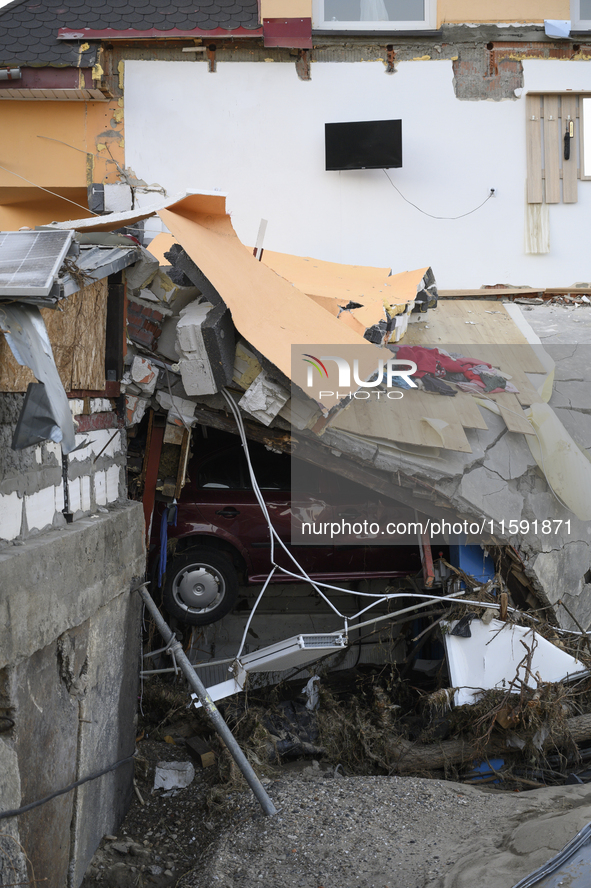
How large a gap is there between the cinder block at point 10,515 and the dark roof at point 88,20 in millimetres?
7708

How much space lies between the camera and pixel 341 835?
3.97 meters

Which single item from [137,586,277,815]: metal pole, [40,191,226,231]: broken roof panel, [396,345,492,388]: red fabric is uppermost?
[40,191,226,231]: broken roof panel

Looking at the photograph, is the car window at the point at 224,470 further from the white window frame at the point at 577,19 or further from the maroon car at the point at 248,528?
the white window frame at the point at 577,19

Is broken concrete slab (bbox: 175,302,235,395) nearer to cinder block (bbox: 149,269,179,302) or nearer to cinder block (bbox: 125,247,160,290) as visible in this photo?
cinder block (bbox: 149,269,179,302)

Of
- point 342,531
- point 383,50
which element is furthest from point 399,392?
point 383,50

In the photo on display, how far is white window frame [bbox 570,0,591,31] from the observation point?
916 centimetres

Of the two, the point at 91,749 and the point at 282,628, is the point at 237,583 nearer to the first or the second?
the point at 282,628

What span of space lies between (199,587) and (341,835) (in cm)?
256

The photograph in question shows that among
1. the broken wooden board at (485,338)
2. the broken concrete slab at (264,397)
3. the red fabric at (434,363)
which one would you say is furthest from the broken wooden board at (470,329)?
the broken concrete slab at (264,397)

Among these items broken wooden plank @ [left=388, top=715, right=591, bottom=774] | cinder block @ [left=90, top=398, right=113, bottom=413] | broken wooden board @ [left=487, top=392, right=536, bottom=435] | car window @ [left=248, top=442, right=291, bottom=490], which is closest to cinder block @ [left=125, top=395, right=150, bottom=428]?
cinder block @ [left=90, top=398, right=113, bottom=413]

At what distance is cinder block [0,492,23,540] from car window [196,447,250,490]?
3.20 m

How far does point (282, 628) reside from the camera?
23.9ft

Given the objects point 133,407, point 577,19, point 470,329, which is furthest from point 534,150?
point 133,407

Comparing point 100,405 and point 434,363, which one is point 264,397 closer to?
point 100,405
